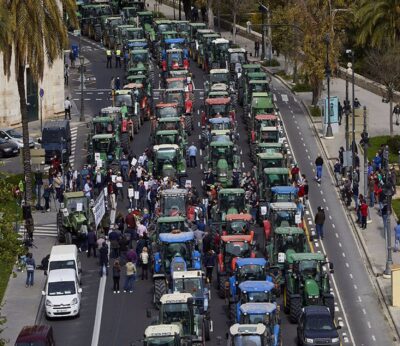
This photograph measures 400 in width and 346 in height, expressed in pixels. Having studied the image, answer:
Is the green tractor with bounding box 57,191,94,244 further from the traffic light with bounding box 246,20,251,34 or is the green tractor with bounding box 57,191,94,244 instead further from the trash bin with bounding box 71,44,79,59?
the traffic light with bounding box 246,20,251,34

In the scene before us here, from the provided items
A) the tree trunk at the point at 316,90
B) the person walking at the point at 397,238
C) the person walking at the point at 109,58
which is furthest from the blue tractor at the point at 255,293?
the person walking at the point at 109,58

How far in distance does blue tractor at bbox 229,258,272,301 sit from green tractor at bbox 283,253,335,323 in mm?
968

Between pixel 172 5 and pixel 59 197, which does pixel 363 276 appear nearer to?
pixel 59 197

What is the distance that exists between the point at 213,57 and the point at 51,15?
3799cm

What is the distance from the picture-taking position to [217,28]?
14338 cm

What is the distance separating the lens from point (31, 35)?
82188mm

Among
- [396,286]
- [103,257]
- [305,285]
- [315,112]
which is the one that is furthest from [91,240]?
[315,112]

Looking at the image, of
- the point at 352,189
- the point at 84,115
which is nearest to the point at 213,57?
the point at 84,115

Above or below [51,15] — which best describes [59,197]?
below

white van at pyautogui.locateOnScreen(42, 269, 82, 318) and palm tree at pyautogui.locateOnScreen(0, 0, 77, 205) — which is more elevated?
palm tree at pyautogui.locateOnScreen(0, 0, 77, 205)

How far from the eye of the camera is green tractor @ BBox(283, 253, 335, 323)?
2581 inches

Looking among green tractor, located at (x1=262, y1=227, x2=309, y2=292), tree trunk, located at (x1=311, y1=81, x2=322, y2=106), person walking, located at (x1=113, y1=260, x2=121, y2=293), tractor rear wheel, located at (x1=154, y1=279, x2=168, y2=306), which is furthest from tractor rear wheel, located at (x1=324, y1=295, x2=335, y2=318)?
tree trunk, located at (x1=311, y1=81, x2=322, y2=106)

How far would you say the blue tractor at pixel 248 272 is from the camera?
66.7 m

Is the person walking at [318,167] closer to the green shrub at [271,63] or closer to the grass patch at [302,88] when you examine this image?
the grass patch at [302,88]
